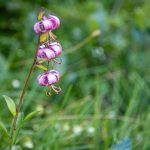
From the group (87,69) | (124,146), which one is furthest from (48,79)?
(87,69)

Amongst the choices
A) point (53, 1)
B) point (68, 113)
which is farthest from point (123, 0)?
point (68, 113)

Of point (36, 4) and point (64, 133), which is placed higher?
point (36, 4)

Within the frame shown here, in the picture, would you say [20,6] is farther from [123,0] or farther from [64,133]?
[64,133]

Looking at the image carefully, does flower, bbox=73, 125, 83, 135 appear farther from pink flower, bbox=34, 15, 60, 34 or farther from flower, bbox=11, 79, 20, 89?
pink flower, bbox=34, 15, 60, 34

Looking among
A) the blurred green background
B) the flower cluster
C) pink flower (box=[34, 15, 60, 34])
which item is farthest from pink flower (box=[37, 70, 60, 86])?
the blurred green background

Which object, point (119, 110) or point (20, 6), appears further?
point (20, 6)

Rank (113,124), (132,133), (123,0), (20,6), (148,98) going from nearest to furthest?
(132,133), (113,124), (148,98), (20,6), (123,0)
